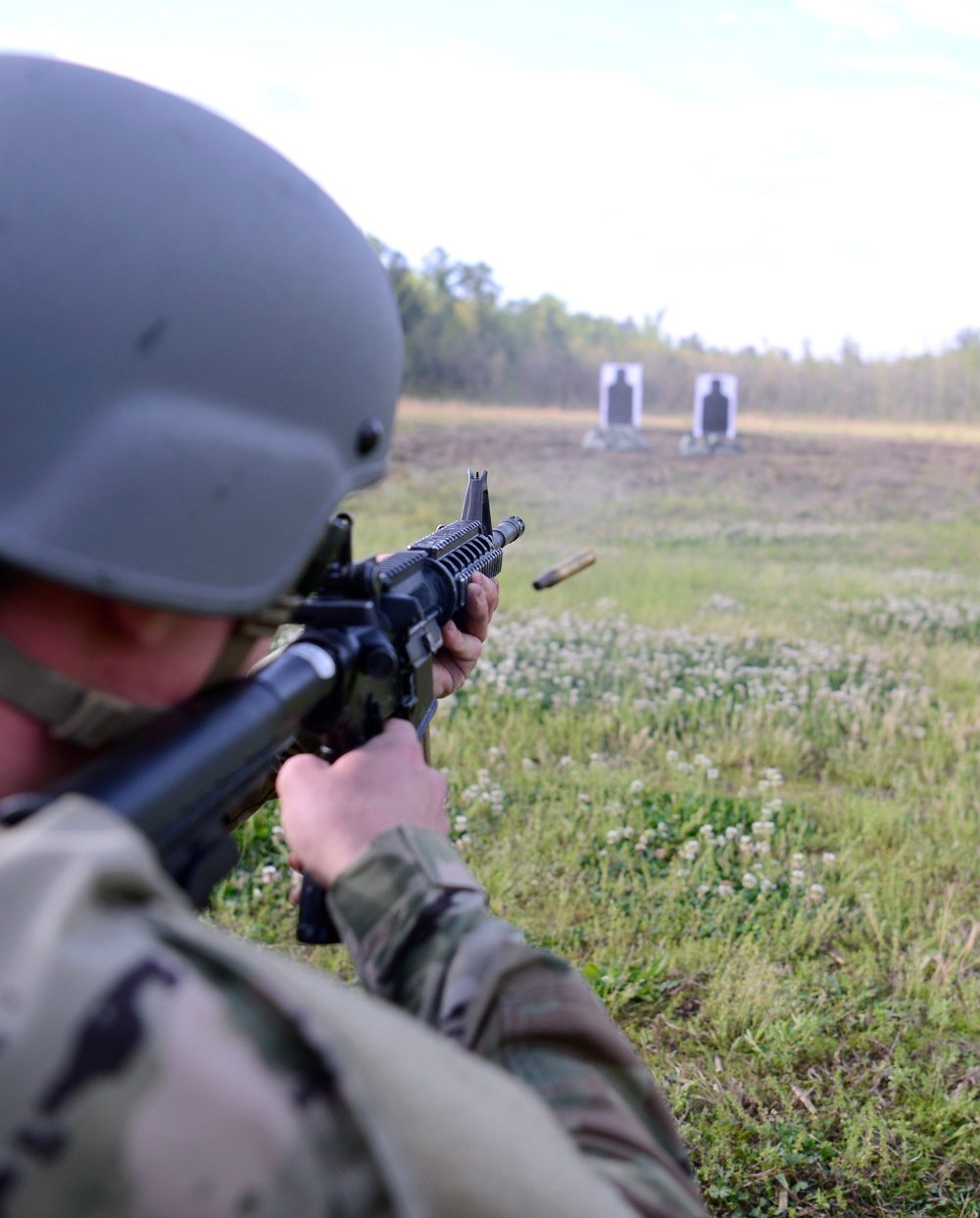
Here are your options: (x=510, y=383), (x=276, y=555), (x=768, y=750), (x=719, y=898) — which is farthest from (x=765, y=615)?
(x=510, y=383)

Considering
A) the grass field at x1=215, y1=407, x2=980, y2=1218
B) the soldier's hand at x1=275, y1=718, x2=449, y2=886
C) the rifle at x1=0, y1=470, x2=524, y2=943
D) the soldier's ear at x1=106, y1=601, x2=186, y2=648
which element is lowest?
the grass field at x1=215, y1=407, x2=980, y2=1218

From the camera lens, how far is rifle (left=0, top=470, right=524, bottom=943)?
949 millimetres

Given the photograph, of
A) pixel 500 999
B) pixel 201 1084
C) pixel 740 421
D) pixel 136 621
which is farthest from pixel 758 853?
pixel 740 421

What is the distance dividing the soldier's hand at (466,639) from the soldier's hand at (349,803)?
88cm

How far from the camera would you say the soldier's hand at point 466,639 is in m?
2.13

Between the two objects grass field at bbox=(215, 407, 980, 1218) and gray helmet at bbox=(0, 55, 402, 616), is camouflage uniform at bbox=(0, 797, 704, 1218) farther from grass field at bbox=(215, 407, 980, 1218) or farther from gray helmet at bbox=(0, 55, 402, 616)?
grass field at bbox=(215, 407, 980, 1218)

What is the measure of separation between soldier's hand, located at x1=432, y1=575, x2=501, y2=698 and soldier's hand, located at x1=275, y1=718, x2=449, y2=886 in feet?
2.87

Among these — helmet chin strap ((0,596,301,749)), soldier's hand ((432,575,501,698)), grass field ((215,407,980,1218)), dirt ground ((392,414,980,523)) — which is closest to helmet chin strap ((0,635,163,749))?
helmet chin strap ((0,596,301,749))

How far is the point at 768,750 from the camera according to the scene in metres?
4.49

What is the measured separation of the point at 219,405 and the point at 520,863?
252cm

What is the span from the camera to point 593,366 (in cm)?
2192

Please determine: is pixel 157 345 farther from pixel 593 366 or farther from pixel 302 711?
pixel 593 366

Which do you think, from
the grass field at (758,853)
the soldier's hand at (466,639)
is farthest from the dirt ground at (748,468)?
the soldier's hand at (466,639)

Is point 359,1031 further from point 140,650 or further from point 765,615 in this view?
point 765,615
